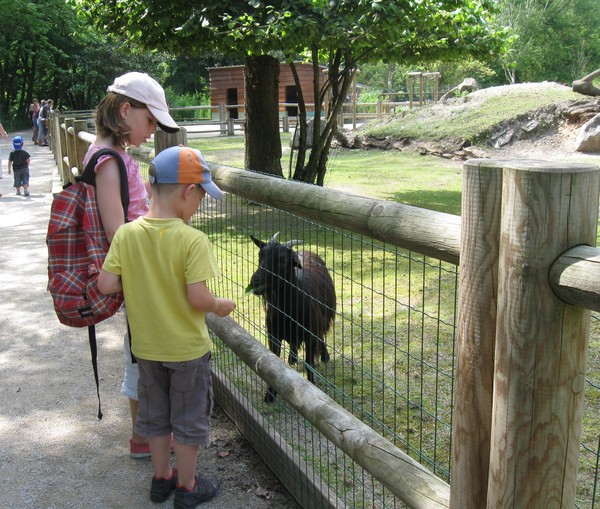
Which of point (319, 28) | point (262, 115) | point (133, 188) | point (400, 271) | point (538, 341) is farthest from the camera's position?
point (262, 115)

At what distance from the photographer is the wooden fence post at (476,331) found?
1594mm

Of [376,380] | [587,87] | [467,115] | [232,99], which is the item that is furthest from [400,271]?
[232,99]

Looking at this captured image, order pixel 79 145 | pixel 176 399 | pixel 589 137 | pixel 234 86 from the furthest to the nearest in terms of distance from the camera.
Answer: pixel 234 86, pixel 589 137, pixel 79 145, pixel 176 399

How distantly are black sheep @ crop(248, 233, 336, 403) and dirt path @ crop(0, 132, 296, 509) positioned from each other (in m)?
0.63

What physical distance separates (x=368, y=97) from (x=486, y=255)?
1672 inches

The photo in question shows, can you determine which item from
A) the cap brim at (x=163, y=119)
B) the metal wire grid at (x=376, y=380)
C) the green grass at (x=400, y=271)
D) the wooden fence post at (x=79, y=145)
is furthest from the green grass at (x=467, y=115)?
the cap brim at (x=163, y=119)

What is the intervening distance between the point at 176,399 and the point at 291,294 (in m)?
1.12

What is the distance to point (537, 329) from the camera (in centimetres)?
150

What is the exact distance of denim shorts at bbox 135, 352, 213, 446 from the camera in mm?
2902

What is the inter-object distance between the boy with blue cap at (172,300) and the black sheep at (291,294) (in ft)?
3.31

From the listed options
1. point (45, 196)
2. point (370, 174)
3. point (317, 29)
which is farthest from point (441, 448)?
point (45, 196)

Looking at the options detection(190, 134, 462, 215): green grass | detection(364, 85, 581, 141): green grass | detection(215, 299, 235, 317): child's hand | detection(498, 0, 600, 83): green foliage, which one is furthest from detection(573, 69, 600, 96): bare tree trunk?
detection(498, 0, 600, 83): green foliage

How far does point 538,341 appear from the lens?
150 cm

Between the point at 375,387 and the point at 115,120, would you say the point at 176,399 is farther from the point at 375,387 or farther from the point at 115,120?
the point at 375,387
